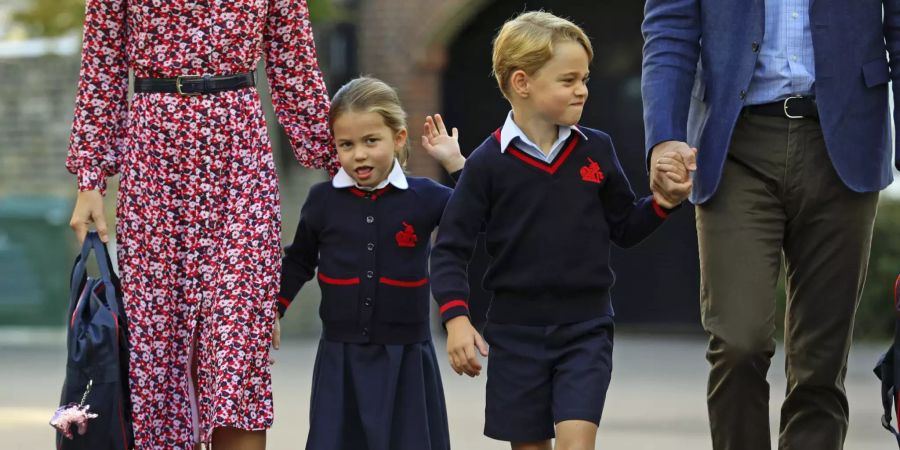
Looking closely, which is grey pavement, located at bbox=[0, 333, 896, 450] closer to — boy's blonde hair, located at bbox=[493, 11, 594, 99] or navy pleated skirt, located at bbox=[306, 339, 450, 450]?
navy pleated skirt, located at bbox=[306, 339, 450, 450]

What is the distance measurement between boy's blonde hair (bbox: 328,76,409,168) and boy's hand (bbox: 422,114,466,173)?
0.36 feet

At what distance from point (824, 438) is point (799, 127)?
87cm

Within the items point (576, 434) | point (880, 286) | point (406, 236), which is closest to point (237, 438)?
point (406, 236)

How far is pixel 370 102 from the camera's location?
4.78 m

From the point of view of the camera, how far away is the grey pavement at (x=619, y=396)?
763 cm

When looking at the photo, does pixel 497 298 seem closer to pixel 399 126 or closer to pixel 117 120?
pixel 399 126

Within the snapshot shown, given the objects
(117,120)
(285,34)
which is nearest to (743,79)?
(285,34)

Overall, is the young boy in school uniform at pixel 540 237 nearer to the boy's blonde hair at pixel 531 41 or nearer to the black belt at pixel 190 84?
A: the boy's blonde hair at pixel 531 41

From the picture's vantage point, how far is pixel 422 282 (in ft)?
15.9

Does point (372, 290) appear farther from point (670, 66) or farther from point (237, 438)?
point (670, 66)

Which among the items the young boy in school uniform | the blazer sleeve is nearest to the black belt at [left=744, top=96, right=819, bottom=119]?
the blazer sleeve

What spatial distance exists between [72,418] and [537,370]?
4.21 feet

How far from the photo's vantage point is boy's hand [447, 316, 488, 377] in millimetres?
4402

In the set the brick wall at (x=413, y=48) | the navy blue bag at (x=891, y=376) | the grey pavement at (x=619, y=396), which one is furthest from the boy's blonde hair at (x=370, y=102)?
the brick wall at (x=413, y=48)
